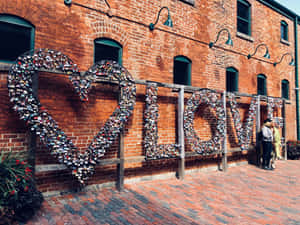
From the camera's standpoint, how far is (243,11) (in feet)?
32.2

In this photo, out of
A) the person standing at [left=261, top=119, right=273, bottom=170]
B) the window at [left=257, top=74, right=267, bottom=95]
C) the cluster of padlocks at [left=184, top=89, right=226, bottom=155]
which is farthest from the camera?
the window at [left=257, top=74, right=267, bottom=95]

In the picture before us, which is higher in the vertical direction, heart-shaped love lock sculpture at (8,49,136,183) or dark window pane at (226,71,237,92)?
dark window pane at (226,71,237,92)

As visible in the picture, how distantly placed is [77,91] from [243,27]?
27.2ft

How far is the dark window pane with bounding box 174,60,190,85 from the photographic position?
7.19 meters

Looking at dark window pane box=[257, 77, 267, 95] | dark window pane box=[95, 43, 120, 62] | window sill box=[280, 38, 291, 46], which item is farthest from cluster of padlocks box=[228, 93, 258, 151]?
window sill box=[280, 38, 291, 46]

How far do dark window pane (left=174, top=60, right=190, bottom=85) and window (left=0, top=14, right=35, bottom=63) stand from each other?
13.7ft

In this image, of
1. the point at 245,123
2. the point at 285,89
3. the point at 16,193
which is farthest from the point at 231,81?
the point at 16,193

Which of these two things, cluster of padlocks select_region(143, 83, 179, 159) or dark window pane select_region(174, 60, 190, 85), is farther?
dark window pane select_region(174, 60, 190, 85)

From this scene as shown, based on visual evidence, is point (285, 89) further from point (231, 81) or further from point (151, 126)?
point (151, 126)

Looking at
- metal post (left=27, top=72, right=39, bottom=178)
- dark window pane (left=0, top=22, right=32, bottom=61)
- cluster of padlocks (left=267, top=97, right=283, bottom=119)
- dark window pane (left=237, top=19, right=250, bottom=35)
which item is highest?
dark window pane (left=237, top=19, right=250, bottom=35)

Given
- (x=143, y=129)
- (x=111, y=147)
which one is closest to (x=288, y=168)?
(x=143, y=129)

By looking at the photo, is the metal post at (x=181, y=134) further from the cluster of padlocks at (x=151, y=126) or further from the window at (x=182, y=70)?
the window at (x=182, y=70)

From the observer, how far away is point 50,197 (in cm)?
469

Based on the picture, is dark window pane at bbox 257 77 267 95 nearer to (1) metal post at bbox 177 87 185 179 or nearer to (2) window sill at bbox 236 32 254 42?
(2) window sill at bbox 236 32 254 42
